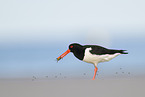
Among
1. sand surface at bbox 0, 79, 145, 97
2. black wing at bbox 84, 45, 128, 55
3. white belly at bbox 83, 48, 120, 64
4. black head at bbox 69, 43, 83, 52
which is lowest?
sand surface at bbox 0, 79, 145, 97

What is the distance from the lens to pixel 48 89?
10203 mm

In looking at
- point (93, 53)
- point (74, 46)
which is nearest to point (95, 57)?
point (93, 53)

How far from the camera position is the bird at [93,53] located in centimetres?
1105

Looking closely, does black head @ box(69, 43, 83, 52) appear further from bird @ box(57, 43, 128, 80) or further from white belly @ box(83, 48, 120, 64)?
white belly @ box(83, 48, 120, 64)

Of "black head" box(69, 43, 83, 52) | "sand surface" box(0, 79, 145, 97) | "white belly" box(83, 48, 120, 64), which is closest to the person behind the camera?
"sand surface" box(0, 79, 145, 97)

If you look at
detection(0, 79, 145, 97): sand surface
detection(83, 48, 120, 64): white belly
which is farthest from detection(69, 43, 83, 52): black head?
detection(0, 79, 145, 97): sand surface

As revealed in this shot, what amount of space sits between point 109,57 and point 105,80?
3.22 feet

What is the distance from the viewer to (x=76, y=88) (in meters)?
10.1

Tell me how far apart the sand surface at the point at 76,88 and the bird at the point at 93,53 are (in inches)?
33.8

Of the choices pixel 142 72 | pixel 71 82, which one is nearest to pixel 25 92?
pixel 71 82

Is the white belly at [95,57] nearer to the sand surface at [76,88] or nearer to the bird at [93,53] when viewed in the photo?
the bird at [93,53]

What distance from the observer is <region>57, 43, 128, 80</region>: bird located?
11.0 metres

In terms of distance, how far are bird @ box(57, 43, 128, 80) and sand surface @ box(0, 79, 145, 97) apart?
2.82ft

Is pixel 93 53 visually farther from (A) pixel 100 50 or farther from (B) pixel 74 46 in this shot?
(B) pixel 74 46
